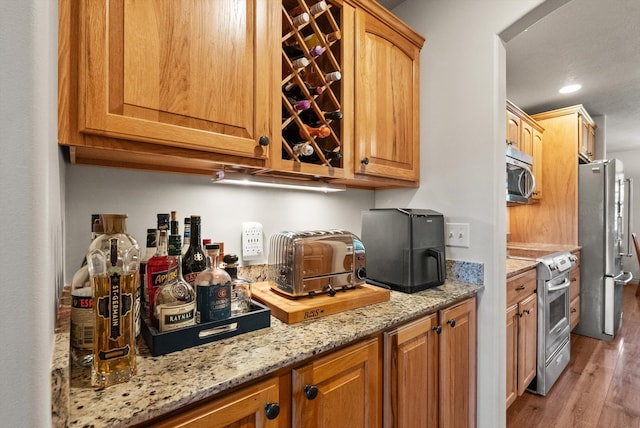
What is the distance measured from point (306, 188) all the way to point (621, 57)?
280cm

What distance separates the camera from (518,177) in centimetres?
267

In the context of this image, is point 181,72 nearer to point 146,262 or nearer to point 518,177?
point 146,262

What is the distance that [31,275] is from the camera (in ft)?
1.34

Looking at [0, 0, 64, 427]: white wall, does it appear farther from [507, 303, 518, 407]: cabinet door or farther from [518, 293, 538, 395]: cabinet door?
[518, 293, 538, 395]: cabinet door

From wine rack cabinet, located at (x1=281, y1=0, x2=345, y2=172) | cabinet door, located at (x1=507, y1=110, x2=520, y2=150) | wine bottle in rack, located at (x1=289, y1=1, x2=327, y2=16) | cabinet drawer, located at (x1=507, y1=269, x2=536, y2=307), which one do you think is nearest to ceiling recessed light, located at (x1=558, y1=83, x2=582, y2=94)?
cabinet door, located at (x1=507, y1=110, x2=520, y2=150)

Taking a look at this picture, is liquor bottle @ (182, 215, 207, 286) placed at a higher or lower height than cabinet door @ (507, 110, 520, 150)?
lower

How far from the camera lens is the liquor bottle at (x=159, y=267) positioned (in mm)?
868

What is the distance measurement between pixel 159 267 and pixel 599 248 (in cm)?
395

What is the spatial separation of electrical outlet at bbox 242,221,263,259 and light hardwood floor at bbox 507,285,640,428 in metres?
1.86

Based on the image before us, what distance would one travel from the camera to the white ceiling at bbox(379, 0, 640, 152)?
6.34 ft

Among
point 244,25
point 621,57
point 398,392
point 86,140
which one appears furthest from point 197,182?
point 621,57

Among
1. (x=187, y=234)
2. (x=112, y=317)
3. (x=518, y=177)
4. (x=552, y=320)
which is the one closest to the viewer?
(x=112, y=317)

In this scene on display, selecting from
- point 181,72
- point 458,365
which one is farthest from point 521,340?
point 181,72

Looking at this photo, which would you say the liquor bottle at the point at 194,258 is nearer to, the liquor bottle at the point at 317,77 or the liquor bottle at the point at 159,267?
the liquor bottle at the point at 159,267
